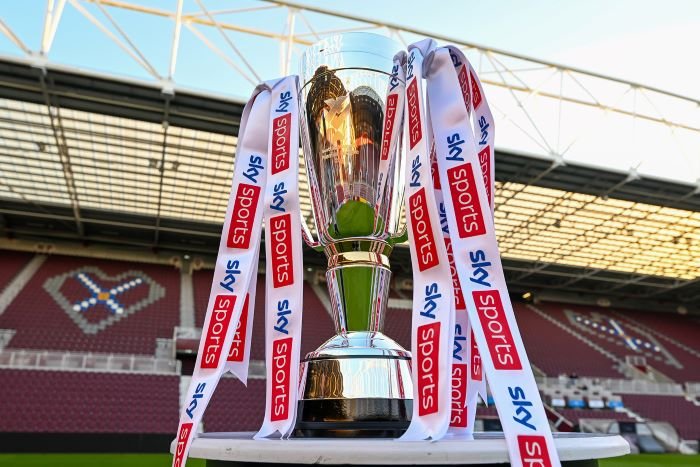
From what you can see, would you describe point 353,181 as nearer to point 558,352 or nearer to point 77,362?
point 77,362

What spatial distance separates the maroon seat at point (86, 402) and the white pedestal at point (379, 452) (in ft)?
46.9

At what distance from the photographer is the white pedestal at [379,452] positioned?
0.94 metres

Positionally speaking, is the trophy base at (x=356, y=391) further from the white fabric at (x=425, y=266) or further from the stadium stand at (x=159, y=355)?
the stadium stand at (x=159, y=355)

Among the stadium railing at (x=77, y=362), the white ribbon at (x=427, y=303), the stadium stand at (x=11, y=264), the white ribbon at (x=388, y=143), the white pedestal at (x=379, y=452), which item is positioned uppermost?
the stadium stand at (x=11, y=264)

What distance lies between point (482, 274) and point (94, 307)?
21102mm

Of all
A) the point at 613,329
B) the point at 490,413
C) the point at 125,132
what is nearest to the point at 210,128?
the point at 125,132

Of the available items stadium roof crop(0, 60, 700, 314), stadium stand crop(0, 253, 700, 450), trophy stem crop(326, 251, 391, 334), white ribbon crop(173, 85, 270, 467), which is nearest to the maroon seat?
stadium stand crop(0, 253, 700, 450)

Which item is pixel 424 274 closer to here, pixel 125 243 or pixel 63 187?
pixel 63 187

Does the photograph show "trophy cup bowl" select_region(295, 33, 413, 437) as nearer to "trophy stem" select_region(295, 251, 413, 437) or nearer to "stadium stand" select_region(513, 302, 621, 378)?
"trophy stem" select_region(295, 251, 413, 437)

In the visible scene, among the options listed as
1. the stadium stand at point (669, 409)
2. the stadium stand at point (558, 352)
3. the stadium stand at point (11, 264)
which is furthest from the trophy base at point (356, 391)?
the stadium stand at point (11, 264)

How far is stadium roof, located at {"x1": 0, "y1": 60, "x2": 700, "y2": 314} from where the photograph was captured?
45.2ft

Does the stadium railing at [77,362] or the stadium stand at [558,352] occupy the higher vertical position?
the stadium stand at [558,352]

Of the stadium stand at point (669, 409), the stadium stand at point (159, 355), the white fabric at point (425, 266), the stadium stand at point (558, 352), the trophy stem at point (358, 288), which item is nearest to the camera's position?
the white fabric at point (425, 266)

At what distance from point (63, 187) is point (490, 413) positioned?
51.0 ft
